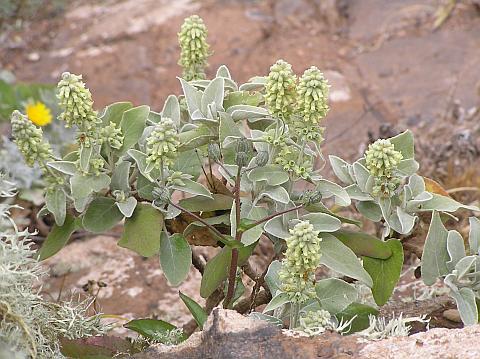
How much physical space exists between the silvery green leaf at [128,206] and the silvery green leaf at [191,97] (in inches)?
9.7

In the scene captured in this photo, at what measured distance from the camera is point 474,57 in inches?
170

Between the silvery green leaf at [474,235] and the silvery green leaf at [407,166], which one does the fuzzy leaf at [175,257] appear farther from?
the silvery green leaf at [474,235]

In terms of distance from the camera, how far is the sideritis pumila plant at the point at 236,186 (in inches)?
64.0

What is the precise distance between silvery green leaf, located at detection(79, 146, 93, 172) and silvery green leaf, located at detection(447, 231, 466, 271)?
0.82m

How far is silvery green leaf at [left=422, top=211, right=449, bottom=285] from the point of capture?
1.70m

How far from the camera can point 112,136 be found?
177 cm

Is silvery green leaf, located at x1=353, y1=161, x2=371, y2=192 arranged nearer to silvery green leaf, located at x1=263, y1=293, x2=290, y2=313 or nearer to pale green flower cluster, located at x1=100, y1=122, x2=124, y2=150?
silvery green leaf, located at x1=263, y1=293, x2=290, y2=313

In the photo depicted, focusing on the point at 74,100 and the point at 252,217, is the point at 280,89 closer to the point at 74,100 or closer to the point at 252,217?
the point at 252,217

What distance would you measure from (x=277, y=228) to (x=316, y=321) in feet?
0.80

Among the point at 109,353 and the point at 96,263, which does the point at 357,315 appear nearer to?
the point at 109,353

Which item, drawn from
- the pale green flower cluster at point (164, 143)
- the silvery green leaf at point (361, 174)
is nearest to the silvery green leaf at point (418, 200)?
the silvery green leaf at point (361, 174)

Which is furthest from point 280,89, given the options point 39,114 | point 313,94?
point 39,114

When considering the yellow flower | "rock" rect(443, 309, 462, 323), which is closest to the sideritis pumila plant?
"rock" rect(443, 309, 462, 323)

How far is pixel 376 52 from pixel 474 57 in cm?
56
